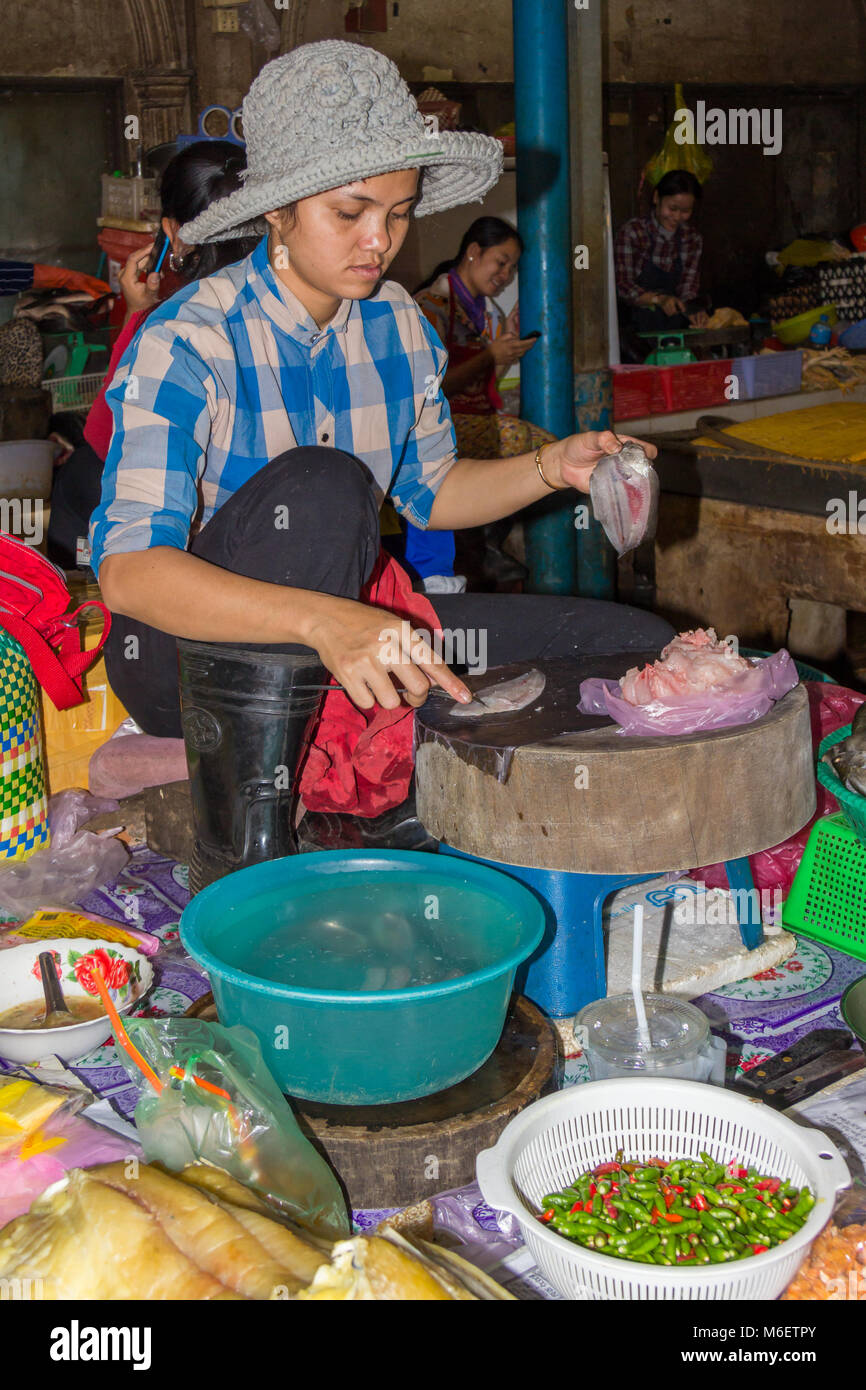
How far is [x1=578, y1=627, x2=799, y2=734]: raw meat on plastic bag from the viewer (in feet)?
6.87

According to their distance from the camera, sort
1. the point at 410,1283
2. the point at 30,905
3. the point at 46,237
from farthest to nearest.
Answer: the point at 46,237 < the point at 30,905 < the point at 410,1283

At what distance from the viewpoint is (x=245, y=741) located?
234 centimetres

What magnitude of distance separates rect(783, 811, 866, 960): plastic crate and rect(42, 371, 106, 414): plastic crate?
5107mm

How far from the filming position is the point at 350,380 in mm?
2684

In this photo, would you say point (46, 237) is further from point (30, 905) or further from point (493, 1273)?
point (493, 1273)

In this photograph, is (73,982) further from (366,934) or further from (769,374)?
(769,374)

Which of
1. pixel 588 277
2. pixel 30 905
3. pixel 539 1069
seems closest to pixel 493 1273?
pixel 539 1069

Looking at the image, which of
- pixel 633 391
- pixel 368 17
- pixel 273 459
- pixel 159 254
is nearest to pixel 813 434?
pixel 633 391

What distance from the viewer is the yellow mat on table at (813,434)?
15.5 ft

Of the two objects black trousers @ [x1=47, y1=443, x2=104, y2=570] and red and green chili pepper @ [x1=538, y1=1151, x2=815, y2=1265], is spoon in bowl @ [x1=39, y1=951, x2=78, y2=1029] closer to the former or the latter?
red and green chili pepper @ [x1=538, y1=1151, x2=815, y2=1265]

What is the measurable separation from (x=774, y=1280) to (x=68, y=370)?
6823mm

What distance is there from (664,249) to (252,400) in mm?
7837

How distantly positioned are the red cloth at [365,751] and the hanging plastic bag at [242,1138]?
104cm

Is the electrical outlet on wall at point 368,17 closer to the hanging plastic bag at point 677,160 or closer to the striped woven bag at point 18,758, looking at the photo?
the hanging plastic bag at point 677,160
